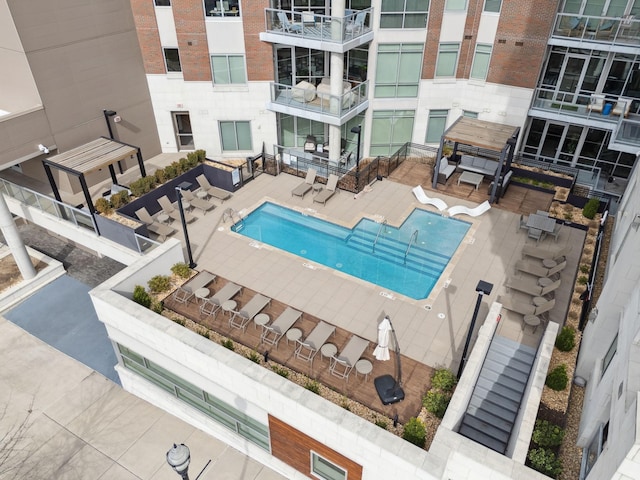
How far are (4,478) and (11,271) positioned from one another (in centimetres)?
1010

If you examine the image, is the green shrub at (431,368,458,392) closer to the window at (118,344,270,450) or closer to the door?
the window at (118,344,270,450)

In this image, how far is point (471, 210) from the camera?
20672 millimetres

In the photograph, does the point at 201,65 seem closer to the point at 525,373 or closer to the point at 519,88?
the point at 519,88

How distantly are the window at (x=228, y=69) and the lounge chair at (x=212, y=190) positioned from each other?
521 cm

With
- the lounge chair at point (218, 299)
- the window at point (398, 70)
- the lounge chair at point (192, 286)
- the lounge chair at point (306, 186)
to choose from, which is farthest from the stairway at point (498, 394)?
the window at point (398, 70)

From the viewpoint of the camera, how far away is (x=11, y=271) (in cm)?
2058

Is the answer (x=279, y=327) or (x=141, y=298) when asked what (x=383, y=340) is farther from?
(x=141, y=298)

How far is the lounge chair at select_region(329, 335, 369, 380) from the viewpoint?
13.1 metres

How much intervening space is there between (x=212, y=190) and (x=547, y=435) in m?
16.6

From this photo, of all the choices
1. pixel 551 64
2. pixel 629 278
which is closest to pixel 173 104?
pixel 551 64

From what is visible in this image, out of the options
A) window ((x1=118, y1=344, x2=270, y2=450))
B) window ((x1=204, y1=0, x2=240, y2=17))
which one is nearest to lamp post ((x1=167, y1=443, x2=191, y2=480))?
window ((x1=118, y1=344, x2=270, y2=450))

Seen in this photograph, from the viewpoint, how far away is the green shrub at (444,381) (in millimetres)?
12453

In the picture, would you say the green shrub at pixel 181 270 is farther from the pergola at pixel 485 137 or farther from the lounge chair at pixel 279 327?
the pergola at pixel 485 137

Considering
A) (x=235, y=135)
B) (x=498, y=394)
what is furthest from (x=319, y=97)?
(x=498, y=394)
